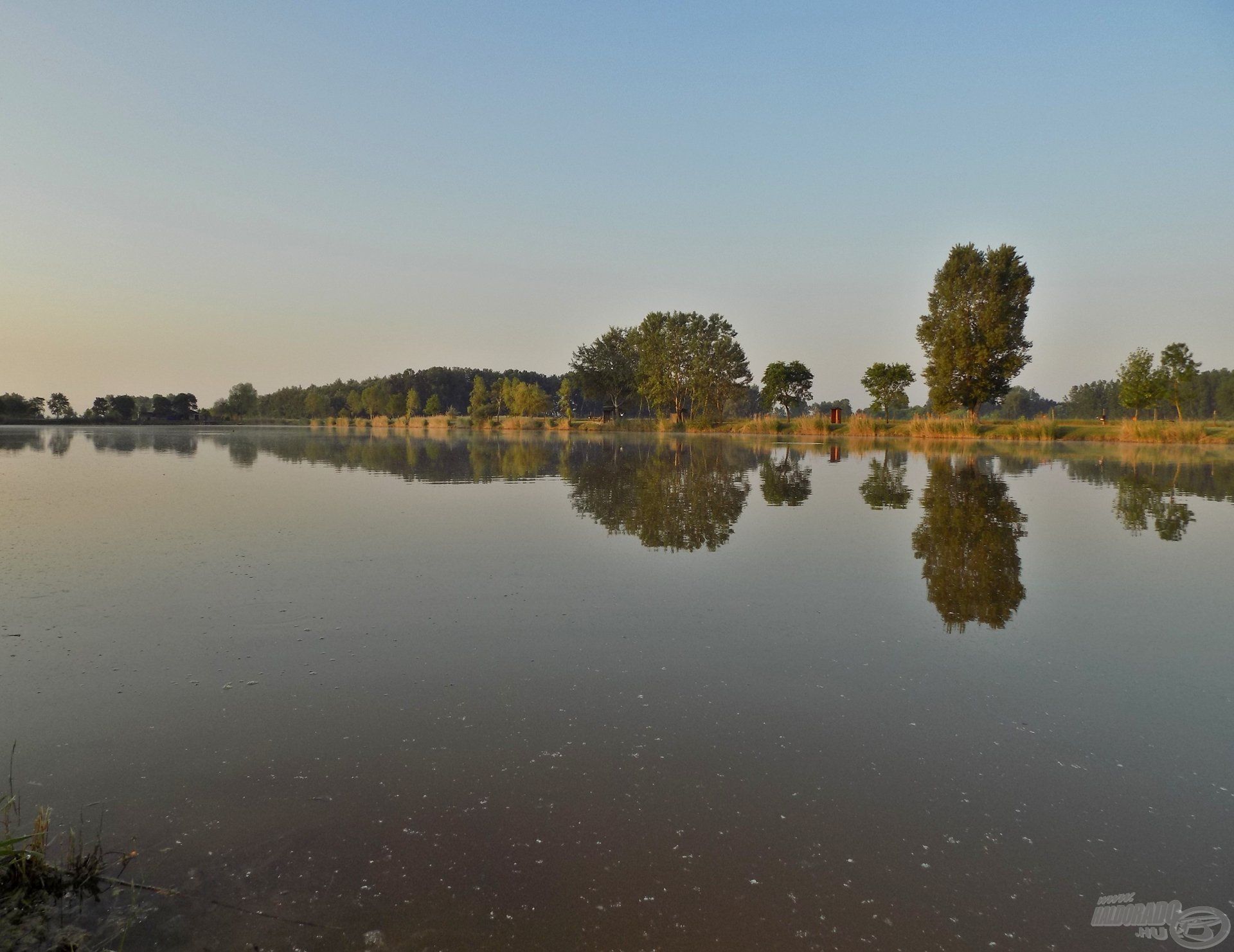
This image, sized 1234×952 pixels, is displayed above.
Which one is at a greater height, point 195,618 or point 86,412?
point 86,412

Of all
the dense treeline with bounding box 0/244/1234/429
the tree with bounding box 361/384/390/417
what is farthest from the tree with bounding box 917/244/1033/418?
the tree with bounding box 361/384/390/417

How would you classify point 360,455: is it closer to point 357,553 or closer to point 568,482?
point 568,482

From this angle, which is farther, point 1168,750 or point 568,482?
point 568,482

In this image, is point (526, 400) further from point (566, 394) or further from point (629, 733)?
point (629, 733)

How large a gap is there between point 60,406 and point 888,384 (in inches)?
→ 5136

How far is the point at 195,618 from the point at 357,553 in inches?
96.6

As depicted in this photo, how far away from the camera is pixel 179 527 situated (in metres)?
9.12

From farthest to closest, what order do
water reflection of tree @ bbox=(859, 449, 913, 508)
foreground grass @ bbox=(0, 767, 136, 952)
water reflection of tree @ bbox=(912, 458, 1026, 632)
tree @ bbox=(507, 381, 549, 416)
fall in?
tree @ bbox=(507, 381, 549, 416), water reflection of tree @ bbox=(859, 449, 913, 508), water reflection of tree @ bbox=(912, 458, 1026, 632), foreground grass @ bbox=(0, 767, 136, 952)

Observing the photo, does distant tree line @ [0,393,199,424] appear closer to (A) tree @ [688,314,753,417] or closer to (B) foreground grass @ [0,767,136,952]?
(A) tree @ [688,314,753,417]

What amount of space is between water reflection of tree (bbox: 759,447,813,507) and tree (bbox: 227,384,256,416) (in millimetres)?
149919

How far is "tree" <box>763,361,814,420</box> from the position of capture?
219 ft

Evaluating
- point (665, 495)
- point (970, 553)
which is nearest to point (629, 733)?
point (970, 553)

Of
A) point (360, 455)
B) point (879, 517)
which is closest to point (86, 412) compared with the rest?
point (360, 455)

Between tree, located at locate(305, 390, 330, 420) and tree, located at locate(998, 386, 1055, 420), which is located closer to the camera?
tree, located at locate(998, 386, 1055, 420)
